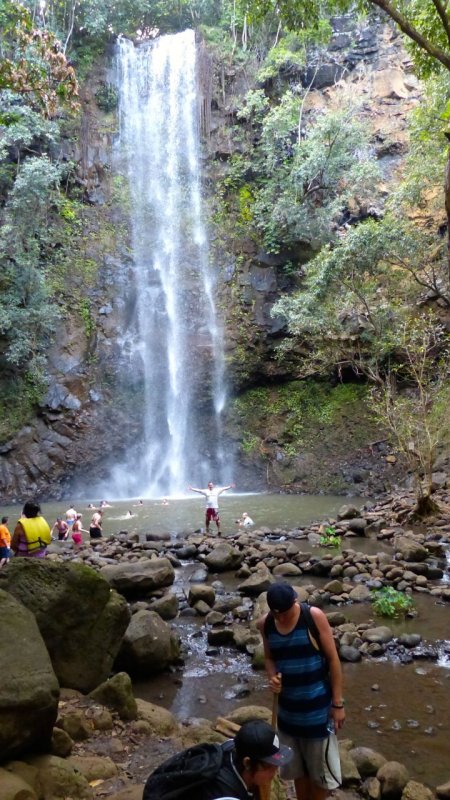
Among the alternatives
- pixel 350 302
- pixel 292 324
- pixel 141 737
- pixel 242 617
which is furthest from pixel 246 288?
pixel 141 737

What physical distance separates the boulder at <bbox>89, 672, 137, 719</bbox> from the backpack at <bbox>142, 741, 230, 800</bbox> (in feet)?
8.82

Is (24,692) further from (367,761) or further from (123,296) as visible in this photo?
(123,296)

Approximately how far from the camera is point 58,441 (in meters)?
22.4

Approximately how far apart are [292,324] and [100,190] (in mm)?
13537

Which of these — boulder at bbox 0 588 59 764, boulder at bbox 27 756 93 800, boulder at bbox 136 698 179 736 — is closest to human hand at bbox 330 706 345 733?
boulder at bbox 27 756 93 800

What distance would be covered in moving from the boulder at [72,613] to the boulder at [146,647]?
55 centimetres

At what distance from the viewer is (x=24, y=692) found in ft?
10.9

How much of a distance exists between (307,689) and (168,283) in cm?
2469

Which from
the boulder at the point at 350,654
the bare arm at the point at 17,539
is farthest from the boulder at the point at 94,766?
the bare arm at the point at 17,539

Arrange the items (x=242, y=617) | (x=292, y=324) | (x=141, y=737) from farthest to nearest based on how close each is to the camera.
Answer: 1. (x=292, y=324)
2. (x=242, y=617)
3. (x=141, y=737)

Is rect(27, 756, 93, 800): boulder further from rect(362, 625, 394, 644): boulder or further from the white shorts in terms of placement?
rect(362, 625, 394, 644): boulder

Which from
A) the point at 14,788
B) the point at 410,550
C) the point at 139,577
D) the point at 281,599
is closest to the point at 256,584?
the point at 139,577

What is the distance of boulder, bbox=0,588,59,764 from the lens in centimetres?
325

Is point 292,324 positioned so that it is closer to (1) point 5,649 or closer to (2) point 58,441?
(2) point 58,441
